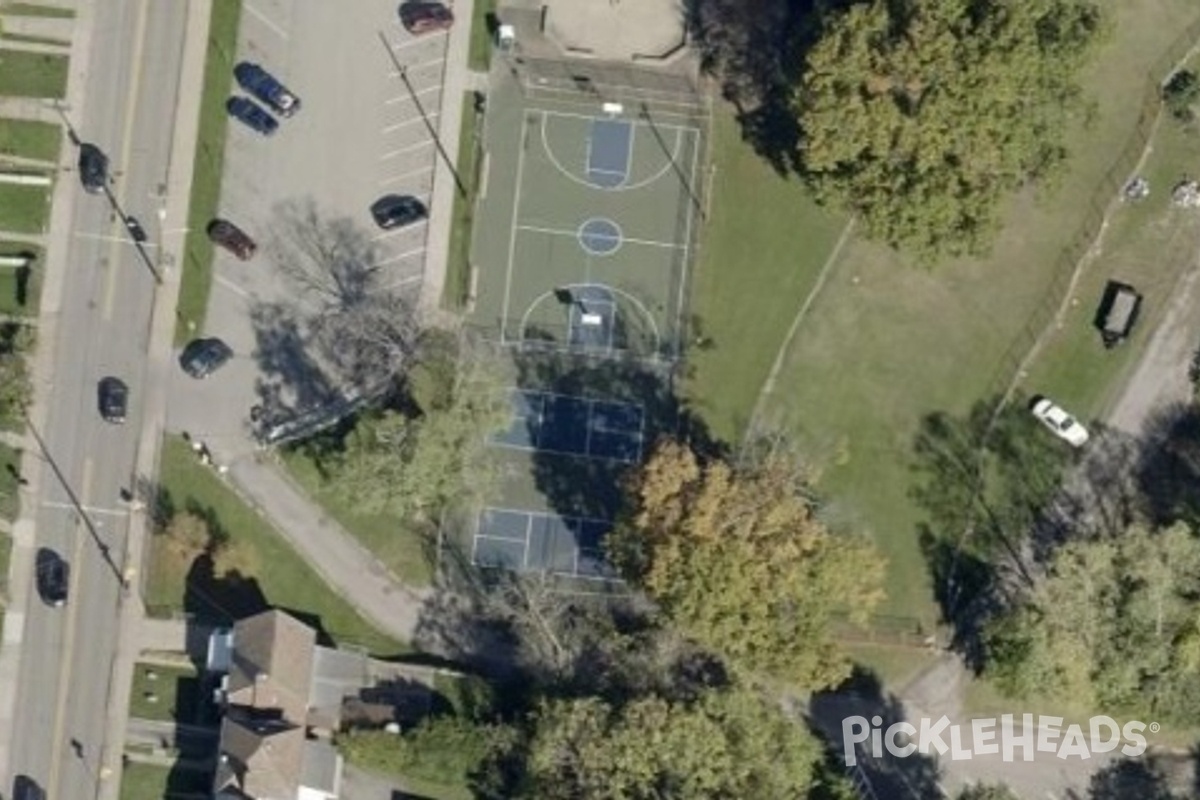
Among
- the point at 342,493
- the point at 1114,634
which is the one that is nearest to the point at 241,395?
the point at 342,493

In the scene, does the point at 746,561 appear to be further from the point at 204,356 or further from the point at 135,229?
the point at 135,229

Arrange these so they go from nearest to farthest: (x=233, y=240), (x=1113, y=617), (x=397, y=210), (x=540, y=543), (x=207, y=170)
→ (x=1113, y=617), (x=540, y=543), (x=233, y=240), (x=397, y=210), (x=207, y=170)

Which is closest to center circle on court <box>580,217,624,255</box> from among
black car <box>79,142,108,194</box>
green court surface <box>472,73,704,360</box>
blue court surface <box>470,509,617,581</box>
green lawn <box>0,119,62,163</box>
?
green court surface <box>472,73,704,360</box>

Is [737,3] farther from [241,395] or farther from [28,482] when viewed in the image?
[28,482]

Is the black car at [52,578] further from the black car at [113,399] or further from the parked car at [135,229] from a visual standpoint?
the parked car at [135,229]

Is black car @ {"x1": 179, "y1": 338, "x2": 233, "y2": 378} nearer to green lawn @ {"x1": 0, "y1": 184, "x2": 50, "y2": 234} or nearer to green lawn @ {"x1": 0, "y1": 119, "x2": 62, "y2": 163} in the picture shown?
green lawn @ {"x1": 0, "y1": 184, "x2": 50, "y2": 234}

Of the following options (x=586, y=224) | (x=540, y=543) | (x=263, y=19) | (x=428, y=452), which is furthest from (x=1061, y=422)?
(x=263, y=19)

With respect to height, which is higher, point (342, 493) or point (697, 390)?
point (697, 390)
